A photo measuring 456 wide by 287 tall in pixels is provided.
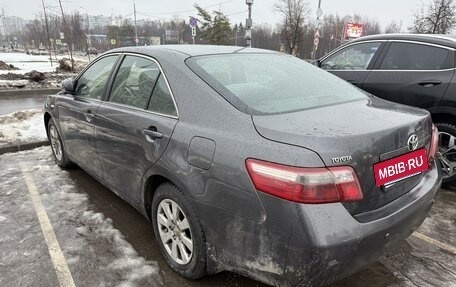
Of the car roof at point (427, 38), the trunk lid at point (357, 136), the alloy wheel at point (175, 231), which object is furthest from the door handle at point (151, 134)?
the car roof at point (427, 38)

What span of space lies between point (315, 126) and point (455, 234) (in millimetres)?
2252

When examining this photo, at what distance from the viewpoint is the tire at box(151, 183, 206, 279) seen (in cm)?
242

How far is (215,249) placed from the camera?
2316mm

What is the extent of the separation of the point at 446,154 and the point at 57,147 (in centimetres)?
487

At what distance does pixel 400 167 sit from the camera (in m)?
2.22

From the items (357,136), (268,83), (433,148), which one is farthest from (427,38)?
(357,136)

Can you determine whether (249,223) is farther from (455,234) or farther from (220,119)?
(455,234)

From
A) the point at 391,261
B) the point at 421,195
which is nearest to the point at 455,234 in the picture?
the point at 391,261

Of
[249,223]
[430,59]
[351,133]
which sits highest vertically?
[430,59]

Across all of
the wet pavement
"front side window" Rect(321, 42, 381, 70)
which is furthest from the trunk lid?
the wet pavement

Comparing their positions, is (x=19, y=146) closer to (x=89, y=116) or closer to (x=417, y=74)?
(x=89, y=116)

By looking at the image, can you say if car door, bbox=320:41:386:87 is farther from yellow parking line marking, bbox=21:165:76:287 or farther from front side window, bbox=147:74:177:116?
yellow parking line marking, bbox=21:165:76:287

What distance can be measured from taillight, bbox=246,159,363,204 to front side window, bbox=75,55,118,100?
7.40ft

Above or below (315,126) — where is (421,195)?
below
